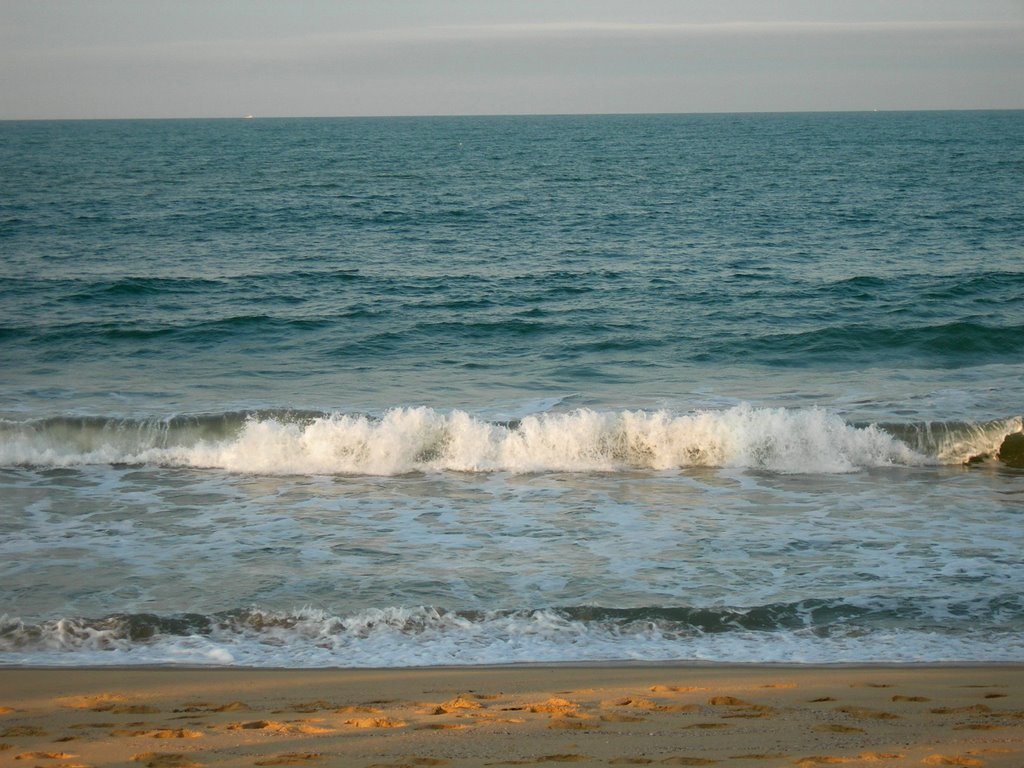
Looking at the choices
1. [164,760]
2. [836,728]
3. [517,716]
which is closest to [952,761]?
[836,728]

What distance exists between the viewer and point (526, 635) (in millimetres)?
7051

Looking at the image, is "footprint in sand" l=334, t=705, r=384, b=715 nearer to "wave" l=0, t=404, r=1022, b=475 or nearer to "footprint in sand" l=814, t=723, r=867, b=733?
"footprint in sand" l=814, t=723, r=867, b=733

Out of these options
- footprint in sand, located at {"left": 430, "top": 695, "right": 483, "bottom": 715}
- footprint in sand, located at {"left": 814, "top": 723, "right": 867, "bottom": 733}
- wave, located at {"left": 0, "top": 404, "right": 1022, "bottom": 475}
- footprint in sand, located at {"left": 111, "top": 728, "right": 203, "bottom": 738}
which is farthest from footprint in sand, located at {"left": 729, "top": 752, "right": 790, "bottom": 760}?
wave, located at {"left": 0, "top": 404, "right": 1022, "bottom": 475}

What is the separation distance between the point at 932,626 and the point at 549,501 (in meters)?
4.27

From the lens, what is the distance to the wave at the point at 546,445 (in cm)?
1195

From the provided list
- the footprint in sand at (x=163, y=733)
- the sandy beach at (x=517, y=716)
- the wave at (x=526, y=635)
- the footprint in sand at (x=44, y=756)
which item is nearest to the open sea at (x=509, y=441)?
the wave at (x=526, y=635)

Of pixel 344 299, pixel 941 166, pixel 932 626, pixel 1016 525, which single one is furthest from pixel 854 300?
pixel 941 166

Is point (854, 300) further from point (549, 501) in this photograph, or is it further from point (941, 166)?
point (941, 166)

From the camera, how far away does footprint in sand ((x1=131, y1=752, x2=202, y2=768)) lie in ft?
15.1

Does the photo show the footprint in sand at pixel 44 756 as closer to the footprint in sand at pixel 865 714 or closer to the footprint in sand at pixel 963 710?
the footprint in sand at pixel 865 714


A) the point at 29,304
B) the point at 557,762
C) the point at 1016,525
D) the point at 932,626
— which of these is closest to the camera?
the point at 557,762

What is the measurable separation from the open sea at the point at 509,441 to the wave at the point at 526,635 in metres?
0.03

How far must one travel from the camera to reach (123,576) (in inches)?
Answer: 322

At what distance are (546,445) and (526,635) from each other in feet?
17.2
